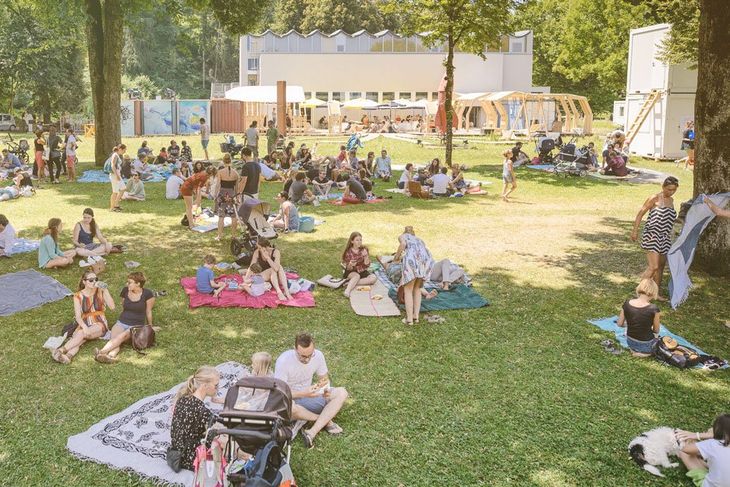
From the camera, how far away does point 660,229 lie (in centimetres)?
1016

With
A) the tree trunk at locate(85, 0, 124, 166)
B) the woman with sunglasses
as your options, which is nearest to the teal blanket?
the woman with sunglasses

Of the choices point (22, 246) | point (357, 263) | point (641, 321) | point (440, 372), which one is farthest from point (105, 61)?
point (641, 321)

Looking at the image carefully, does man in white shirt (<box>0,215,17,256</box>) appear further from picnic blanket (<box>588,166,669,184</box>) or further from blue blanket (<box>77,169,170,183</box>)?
picnic blanket (<box>588,166,669,184</box>)

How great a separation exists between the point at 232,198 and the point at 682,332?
28.9 ft

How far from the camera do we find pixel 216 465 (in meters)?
5.11

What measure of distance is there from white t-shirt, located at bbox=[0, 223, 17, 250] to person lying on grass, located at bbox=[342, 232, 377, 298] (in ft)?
22.1

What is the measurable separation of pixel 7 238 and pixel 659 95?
86.5 feet

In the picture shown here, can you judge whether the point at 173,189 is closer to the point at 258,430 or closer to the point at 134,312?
the point at 134,312

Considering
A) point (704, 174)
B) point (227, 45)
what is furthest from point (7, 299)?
point (227, 45)

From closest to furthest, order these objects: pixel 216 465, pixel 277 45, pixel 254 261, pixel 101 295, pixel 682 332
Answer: pixel 216 465, pixel 101 295, pixel 682 332, pixel 254 261, pixel 277 45

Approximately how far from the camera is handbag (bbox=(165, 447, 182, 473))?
562 centimetres

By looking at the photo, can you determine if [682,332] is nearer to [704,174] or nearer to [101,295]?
[704,174]

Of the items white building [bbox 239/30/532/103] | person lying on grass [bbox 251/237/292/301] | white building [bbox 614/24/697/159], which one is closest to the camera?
person lying on grass [bbox 251/237/292/301]

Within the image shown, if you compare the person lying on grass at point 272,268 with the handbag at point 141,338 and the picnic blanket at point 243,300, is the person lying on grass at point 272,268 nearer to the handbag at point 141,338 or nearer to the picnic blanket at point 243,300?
the picnic blanket at point 243,300
